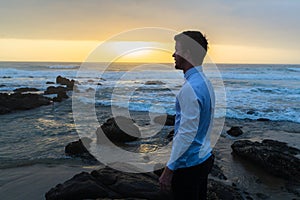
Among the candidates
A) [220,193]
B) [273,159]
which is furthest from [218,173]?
[220,193]

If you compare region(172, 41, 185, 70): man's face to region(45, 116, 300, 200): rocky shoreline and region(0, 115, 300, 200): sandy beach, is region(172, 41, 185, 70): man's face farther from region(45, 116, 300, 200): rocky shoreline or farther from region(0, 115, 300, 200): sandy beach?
region(0, 115, 300, 200): sandy beach

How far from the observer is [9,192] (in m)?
4.26

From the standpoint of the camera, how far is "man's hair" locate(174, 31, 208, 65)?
1997mm

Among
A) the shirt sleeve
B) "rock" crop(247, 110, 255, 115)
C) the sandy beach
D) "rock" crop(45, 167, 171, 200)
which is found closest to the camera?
the shirt sleeve

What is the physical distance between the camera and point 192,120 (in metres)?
1.90

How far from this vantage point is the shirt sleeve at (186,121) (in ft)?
6.21

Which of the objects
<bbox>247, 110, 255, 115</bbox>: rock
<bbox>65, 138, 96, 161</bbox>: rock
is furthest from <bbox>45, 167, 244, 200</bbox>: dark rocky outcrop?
<bbox>247, 110, 255, 115</bbox>: rock

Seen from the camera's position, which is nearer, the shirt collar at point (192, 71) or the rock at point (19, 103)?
the shirt collar at point (192, 71)

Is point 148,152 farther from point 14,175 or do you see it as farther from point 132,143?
point 14,175

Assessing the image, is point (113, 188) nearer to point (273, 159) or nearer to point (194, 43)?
point (194, 43)

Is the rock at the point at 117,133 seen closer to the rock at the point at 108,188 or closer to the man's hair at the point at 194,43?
the rock at the point at 108,188

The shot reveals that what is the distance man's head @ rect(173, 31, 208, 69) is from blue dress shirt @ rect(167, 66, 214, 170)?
0.06m

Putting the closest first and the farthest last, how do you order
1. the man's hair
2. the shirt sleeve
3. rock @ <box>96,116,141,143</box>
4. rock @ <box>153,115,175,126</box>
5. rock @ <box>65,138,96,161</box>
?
the shirt sleeve → the man's hair → rock @ <box>65,138,96,161</box> → rock @ <box>96,116,141,143</box> → rock @ <box>153,115,175,126</box>

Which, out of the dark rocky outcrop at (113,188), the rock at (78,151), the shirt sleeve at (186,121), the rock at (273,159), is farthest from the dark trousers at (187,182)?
the rock at (78,151)
